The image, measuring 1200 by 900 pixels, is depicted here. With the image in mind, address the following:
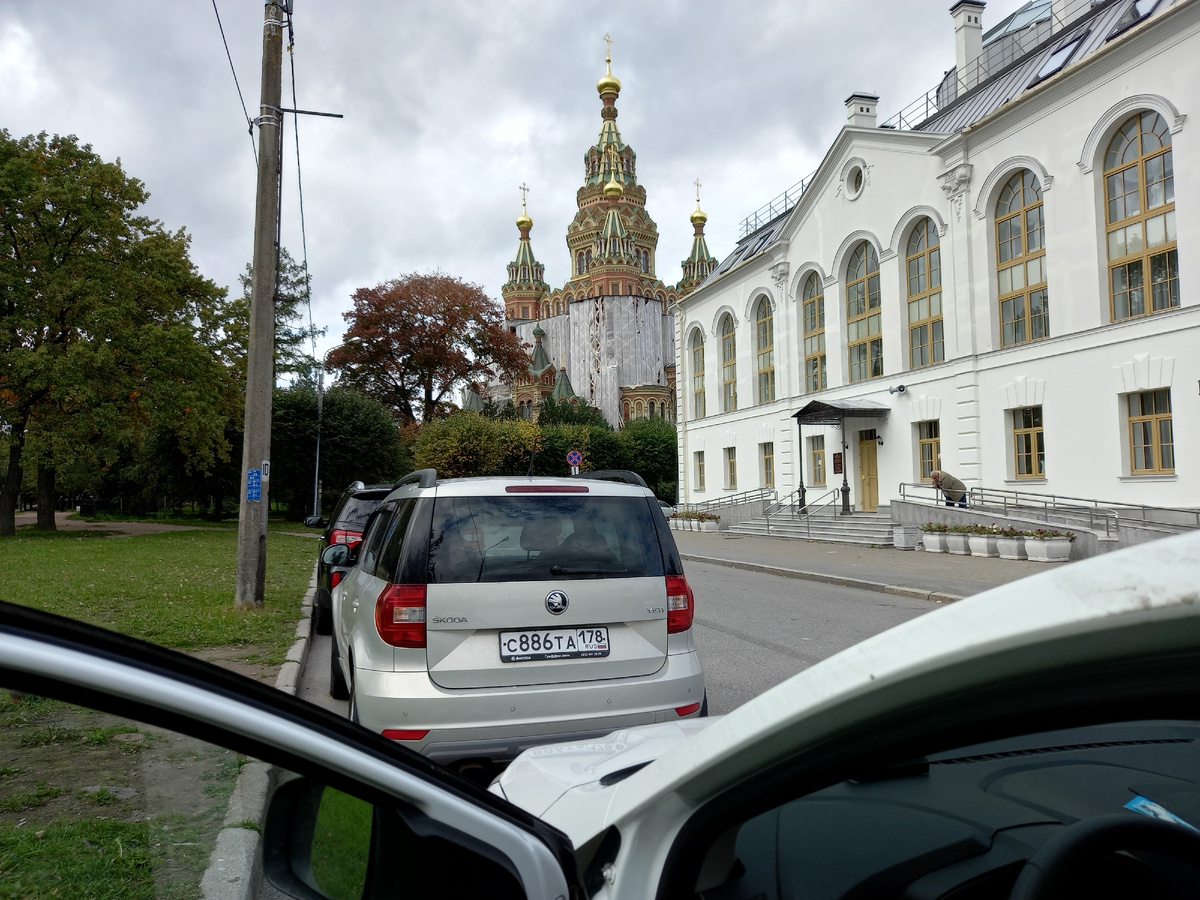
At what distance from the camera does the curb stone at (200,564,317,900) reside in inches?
43.9

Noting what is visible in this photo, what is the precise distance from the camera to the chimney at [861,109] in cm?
2902

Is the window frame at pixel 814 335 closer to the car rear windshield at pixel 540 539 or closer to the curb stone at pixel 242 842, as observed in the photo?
the car rear windshield at pixel 540 539

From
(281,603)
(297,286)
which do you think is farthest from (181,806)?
(297,286)

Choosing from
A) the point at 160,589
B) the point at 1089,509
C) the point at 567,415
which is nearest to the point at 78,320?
the point at 160,589

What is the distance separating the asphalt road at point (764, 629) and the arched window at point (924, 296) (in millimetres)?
13383

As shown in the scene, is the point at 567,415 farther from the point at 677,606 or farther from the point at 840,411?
the point at 677,606

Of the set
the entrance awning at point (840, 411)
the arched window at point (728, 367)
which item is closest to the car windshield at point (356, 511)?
the entrance awning at point (840, 411)

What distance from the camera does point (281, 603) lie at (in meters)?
11.1

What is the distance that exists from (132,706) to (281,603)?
36.0 feet

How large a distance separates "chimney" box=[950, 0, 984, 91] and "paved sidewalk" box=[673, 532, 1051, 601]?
60.4 feet

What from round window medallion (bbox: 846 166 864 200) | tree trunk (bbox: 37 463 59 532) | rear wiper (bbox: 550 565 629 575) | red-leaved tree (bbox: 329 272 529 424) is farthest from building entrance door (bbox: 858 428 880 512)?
red-leaved tree (bbox: 329 272 529 424)

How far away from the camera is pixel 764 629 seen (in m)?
9.82

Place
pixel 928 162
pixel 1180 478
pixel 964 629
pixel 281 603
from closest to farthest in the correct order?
pixel 964 629 < pixel 281 603 < pixel 1180 478 < pixel 928 162

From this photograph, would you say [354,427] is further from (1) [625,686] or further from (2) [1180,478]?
(1) [625,686]
